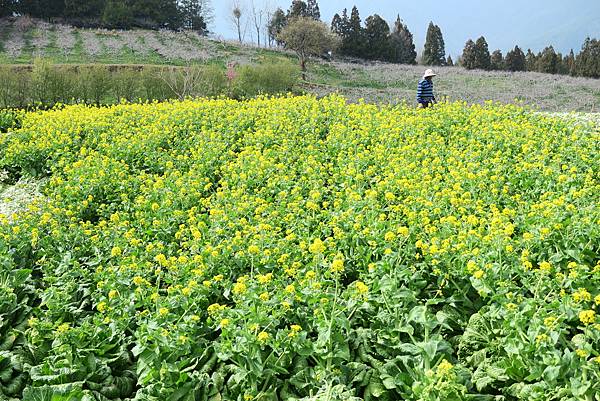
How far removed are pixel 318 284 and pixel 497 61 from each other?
54.4m

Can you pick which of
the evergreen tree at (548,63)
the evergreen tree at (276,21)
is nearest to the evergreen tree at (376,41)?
the evergreen tree at (276,21)

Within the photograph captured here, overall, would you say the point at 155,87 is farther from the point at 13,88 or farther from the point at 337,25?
the point at 337,25

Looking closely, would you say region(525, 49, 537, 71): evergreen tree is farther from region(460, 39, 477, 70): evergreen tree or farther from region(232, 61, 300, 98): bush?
region(232, 61, 300, 98): bush

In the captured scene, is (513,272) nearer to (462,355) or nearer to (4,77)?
(462,355)

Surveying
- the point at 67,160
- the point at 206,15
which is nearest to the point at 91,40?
the point at 206,15

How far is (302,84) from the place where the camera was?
101 feet

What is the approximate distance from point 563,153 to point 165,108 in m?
9.47

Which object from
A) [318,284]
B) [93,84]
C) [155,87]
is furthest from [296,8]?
[318,284]

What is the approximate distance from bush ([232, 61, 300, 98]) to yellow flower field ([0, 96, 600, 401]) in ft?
49.6

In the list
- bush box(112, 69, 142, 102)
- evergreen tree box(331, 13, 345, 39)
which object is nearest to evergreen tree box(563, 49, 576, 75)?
evergreen tree box(331, 13, 345, 39)

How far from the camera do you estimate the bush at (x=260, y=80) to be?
22156 millimetres

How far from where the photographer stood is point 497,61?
51.6m

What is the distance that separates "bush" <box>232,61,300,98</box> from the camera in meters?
22.2

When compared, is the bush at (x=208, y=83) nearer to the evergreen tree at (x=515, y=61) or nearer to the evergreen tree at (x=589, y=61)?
Answer: the evergreen tree at (x=589, y=61)
